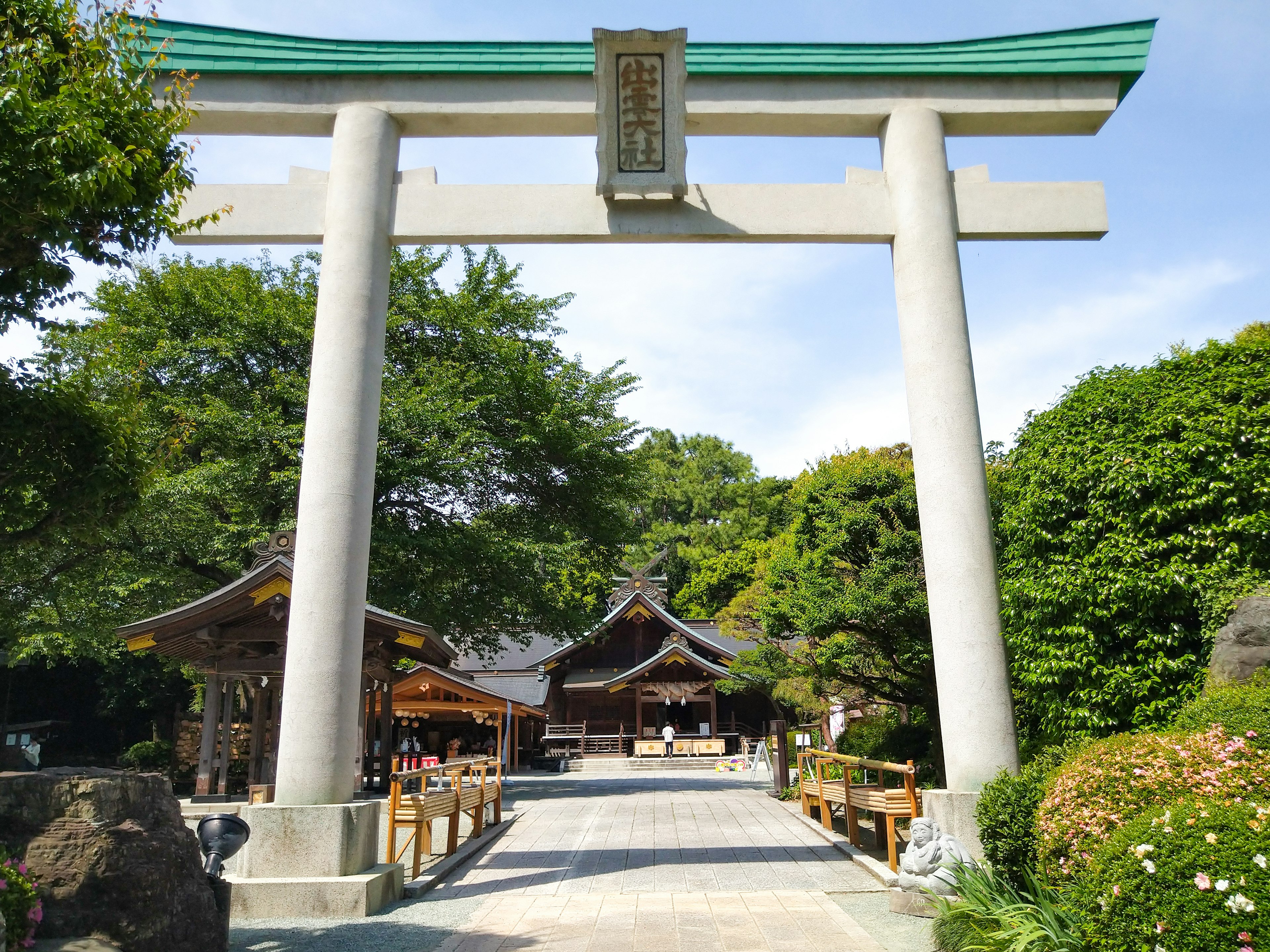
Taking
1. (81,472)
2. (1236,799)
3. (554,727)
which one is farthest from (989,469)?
(554,727)

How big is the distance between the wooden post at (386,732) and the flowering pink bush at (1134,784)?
1465 centimetres

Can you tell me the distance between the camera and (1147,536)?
7.07 m

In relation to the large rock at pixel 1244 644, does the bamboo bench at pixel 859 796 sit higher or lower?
lower

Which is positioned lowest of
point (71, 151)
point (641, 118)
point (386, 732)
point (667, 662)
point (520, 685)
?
point (386, 732)

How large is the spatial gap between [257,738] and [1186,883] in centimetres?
1677

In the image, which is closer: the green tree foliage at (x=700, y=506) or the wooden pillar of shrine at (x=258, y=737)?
the wooden pillar of shrine at (x=258, y=737)

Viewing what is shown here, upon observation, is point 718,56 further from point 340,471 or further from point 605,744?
point 605,744

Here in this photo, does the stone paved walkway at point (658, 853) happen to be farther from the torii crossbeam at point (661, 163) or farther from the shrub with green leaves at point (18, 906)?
the shrub with green leaves at point (18, 906)

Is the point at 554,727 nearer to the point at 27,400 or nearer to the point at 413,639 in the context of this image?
the point at 413,639

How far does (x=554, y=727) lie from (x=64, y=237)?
104 ft

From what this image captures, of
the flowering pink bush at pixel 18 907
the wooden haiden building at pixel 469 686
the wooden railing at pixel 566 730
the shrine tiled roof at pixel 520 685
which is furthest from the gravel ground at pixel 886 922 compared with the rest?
the wooden railing at pixel 566 730

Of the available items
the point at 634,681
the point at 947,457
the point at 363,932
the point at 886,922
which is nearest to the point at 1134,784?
the point at 886,922

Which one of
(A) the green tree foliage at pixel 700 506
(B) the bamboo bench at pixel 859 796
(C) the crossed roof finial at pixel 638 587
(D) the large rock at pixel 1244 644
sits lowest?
(B) the bamboo bench at pixel 859 796

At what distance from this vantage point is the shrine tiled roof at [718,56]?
8938 mm
